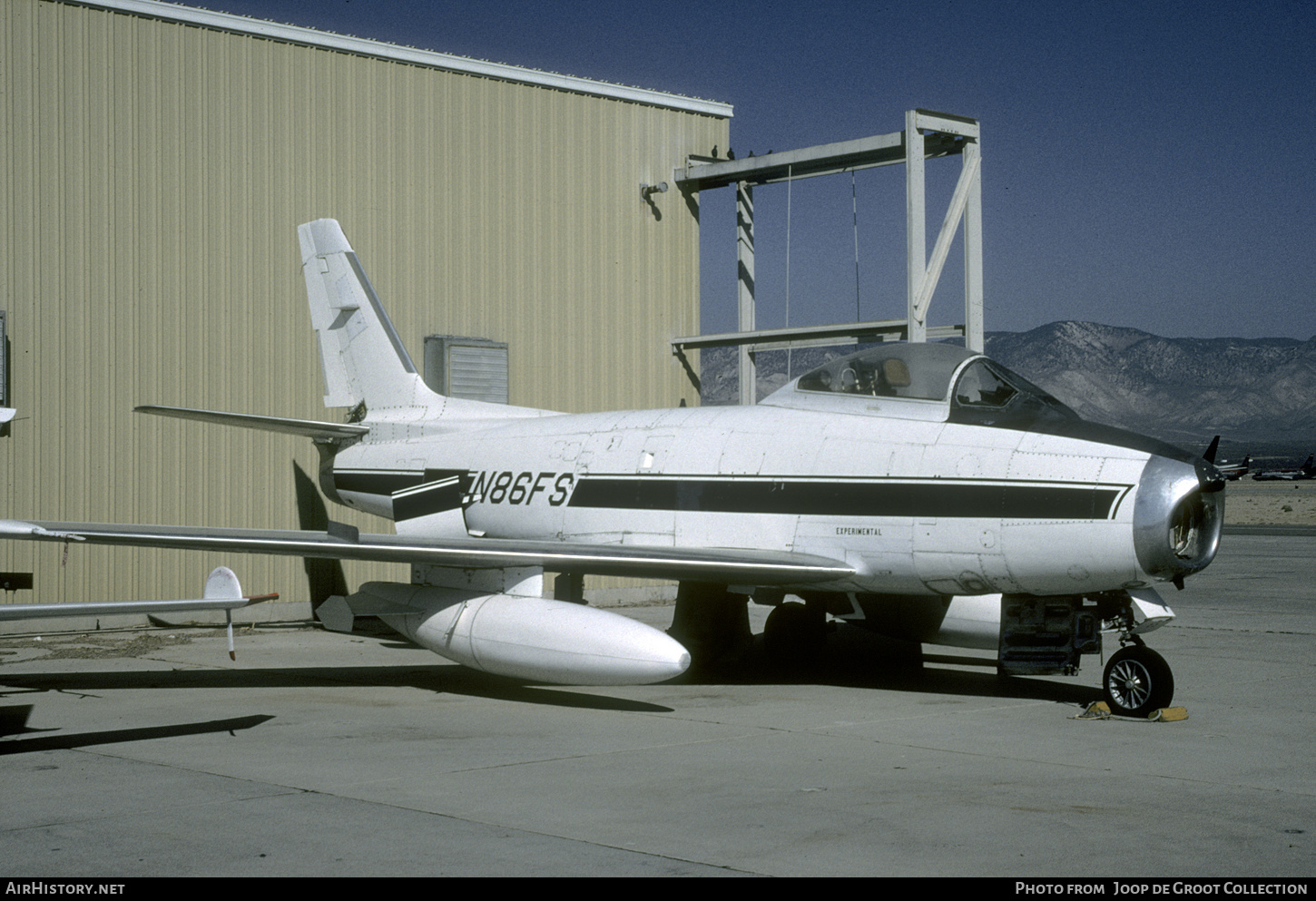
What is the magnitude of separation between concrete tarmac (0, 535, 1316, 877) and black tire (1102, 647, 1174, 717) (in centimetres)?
21

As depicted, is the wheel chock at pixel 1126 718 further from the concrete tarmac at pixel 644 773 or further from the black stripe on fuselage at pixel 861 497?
the black stripe on fuselage at pixel 861 497

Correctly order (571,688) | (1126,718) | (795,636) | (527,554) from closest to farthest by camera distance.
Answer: (1126,718) < (527,554) < (571,688) < (795,636)

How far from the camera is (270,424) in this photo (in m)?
12.6

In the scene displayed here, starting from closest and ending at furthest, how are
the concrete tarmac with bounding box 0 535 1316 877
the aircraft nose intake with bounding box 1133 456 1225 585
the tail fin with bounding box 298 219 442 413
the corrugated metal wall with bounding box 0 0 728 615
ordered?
the concrete tarmac with bounding box 0 535 1316 877 → the aircraft nose intake with bounding box 1133 456 1225 585 → the tail fin with bounding box 298 219 442 413 → the corrugated metal wall with bounding box 0 0 728 615

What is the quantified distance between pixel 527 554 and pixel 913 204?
7635 mm

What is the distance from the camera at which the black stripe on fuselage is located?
864 cm

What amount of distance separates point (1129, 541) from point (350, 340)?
29.0 ft

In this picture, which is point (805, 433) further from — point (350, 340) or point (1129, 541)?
point (350, 340)

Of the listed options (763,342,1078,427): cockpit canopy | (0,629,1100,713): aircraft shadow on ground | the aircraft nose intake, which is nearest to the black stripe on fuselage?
the aircraft nose intake

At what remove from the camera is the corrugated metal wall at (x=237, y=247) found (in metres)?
13.8

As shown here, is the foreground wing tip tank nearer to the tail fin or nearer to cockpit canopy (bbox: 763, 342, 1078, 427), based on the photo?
cockpit canopy (bbox: 763, 342, 1078, 427)

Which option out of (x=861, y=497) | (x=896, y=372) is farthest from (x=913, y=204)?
(x=861, y=497)

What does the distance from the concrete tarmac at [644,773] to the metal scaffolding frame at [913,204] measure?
16.5ft

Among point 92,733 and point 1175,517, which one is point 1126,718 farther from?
point 92,733
